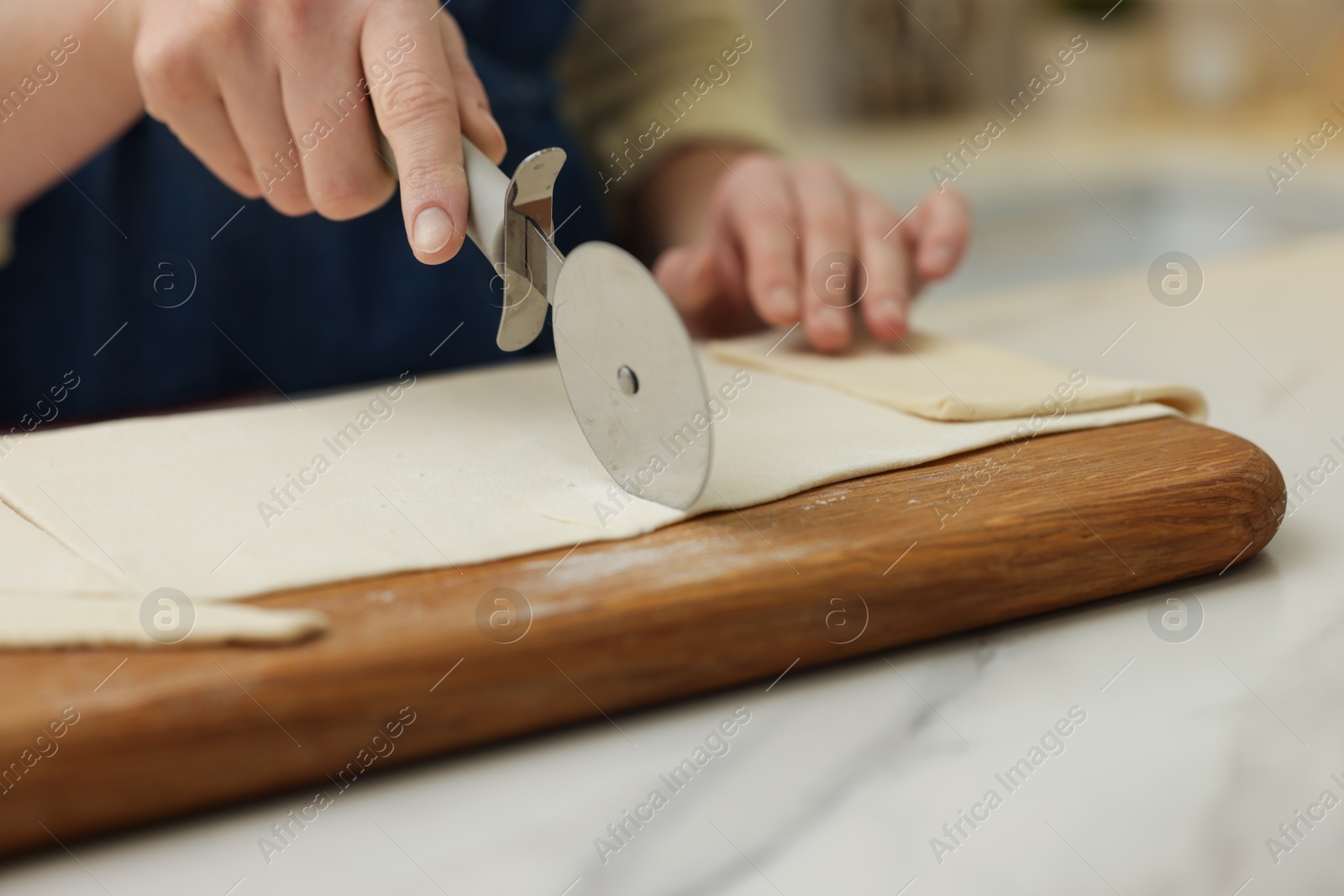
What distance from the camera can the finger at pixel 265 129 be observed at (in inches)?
31.0

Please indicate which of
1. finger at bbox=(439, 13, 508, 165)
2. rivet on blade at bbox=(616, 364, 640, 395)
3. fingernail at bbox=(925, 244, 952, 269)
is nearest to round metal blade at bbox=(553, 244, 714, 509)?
rivet on blade at bbox=(616, 364, 640, 395)

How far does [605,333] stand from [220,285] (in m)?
0.77

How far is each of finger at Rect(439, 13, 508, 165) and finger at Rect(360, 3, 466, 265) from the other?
0.03 meters

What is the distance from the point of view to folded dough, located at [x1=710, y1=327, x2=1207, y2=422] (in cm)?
80

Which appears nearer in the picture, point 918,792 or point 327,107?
point 918,792

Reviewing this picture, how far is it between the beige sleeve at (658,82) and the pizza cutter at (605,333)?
813 mm

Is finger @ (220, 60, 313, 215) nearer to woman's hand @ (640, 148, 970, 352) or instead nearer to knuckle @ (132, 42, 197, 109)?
knuckle @ (132, 42, 197, 109)

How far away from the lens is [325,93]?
2.54ft

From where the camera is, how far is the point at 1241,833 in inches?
18.8

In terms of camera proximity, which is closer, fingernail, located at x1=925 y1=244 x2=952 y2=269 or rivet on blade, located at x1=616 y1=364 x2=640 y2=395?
rivet on blade, located at x1=616 y1=364 x2=640 y2=395

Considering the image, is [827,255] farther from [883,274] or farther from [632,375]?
[632,375]

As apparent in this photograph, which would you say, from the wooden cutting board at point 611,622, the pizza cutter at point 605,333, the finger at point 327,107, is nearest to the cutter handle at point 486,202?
the pizza cutter at point 605,333

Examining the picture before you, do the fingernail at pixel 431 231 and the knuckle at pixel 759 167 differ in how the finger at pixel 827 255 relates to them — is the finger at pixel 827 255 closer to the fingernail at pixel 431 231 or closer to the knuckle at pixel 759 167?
the knuckle at pixel 759 167

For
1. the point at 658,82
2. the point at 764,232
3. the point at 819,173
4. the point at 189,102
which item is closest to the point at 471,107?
the point at 189,102
